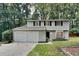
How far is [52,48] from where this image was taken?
30.5m

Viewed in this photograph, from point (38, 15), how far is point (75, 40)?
0.68 m

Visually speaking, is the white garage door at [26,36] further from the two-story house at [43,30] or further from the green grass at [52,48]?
the green grass at [52,48]

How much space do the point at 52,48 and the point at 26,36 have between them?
0.44 m

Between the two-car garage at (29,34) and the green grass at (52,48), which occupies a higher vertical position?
the two-car garage at (29,34)

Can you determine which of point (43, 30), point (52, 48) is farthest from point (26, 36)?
point (52, 48)

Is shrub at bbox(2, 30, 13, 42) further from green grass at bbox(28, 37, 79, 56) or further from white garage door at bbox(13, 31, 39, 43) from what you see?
green grass at bbox(28, 37, 79, 56)

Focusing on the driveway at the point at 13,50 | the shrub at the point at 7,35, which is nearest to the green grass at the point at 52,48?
the driveway at the point at 13,50

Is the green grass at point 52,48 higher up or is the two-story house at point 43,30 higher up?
the two-story house at point 43,30

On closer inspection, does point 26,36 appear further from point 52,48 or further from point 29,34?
point 52,48

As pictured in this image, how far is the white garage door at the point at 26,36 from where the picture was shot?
30.6 m

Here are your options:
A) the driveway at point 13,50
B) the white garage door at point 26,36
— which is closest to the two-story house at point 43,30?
the white garage door at point 26,36

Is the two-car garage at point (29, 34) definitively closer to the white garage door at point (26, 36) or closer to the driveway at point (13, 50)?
the white garage door at point (26, 36)

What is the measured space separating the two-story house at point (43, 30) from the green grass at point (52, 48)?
84mm

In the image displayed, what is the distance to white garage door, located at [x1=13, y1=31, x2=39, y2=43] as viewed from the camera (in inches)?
1203
